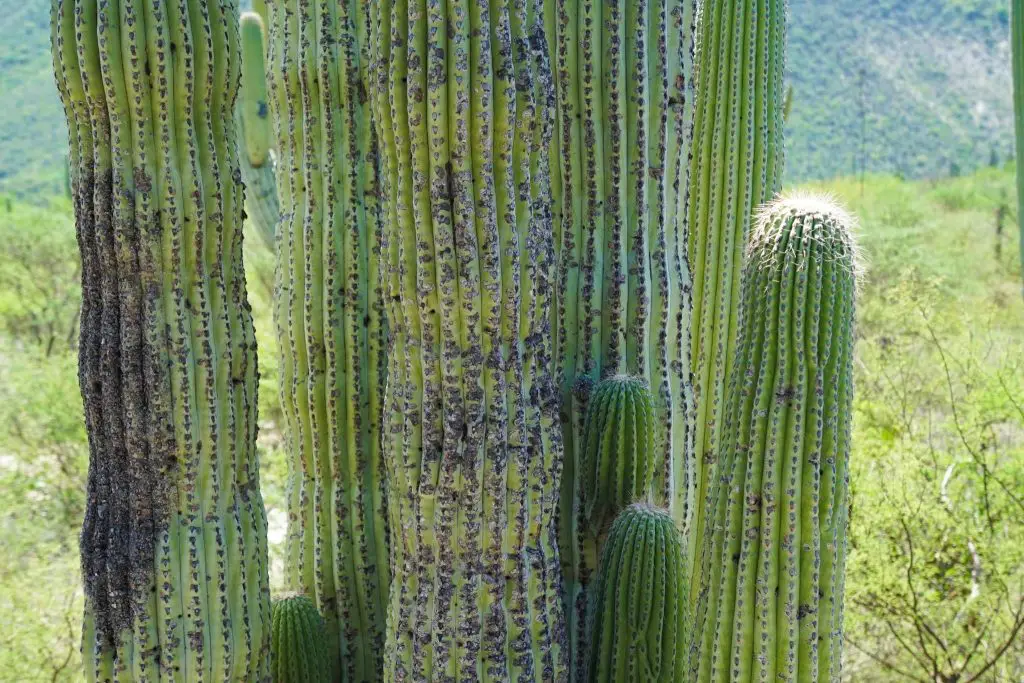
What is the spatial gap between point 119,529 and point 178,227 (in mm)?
876

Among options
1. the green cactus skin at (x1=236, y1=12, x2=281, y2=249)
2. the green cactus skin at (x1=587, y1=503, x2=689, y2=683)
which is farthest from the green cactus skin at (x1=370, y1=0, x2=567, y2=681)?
the green cactus skin at (x1=236, y1=12, x2=281, y2=249)

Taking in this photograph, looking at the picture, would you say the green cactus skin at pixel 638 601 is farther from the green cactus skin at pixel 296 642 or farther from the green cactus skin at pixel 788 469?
the green cactus skin at pixel 296 642

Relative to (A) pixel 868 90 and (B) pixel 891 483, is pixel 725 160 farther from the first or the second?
(A) pixel 868 90

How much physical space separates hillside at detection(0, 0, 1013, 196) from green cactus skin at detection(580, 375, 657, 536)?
26594 mm

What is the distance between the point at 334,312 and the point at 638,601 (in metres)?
1.40

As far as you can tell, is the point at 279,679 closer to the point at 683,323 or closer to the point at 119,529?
the point at 119,529

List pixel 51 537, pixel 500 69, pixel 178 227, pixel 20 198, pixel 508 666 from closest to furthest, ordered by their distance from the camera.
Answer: pixel 500 69, pixel 508 666, pixel 178 227, pixel 51 537, pixel 20 198

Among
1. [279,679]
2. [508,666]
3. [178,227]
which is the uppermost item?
[178,227]

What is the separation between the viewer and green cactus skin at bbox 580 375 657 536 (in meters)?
3.26

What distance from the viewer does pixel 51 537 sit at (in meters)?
12.1

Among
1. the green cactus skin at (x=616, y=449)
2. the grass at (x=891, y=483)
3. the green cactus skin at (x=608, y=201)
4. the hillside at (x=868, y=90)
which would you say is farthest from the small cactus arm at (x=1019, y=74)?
the hillside at (x=868, y=90)

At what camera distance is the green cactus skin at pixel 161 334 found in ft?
9.62

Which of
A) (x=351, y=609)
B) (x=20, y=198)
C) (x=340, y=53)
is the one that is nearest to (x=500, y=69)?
(x=340, y=53)

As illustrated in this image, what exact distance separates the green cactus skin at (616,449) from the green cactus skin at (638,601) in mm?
97
